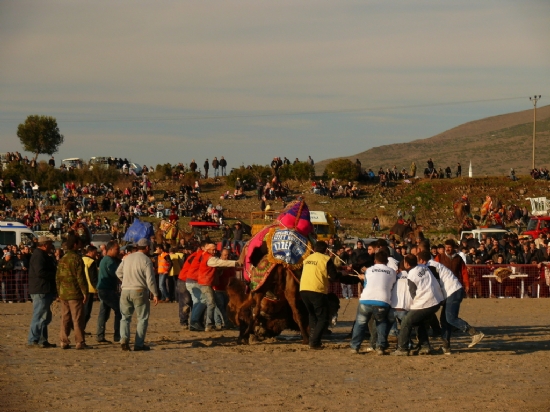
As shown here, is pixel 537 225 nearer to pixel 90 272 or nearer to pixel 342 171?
pixel 342 171

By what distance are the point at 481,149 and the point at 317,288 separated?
10274 centimetres

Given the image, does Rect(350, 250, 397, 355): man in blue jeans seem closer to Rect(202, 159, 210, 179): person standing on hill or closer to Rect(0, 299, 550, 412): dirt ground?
Rect(0, 299, 550, 412): dirt ground

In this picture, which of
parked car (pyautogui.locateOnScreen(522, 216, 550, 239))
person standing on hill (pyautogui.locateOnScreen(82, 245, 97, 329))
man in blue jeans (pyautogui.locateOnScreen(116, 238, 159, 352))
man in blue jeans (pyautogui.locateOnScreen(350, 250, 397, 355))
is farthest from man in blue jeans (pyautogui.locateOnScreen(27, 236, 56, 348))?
parked car (pyautogui.locateOnScreen(522, 216, 550, 239))

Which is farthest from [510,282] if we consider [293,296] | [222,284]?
[293,296]

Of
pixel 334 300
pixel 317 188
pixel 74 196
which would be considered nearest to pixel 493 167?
pixel 317 188

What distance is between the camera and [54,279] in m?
13.8

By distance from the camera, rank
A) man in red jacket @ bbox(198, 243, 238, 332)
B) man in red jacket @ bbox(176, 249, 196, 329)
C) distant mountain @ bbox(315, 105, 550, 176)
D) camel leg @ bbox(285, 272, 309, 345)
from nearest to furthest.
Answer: camel leg @ bbox(285, 272, 309, 345) < man in red jacket @ bbox(198, 243, 238, 332) < man in red jacket @ bbox(176, 249, 196, 329) < distant mountain @ bbox(315, 105, 550, 176)

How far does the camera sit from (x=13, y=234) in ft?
105

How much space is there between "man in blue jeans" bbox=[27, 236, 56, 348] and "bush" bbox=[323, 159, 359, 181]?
4415 cm

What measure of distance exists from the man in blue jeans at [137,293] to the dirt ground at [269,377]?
0.37m

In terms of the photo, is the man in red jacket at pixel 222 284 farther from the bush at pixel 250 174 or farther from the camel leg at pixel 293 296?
the bush at pixel 250 174

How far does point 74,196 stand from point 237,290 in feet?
118

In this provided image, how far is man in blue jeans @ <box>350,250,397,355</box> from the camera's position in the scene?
41.3ft

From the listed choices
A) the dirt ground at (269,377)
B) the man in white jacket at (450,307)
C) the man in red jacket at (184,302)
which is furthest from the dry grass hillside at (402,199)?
the man in white jacket at (450,307)
